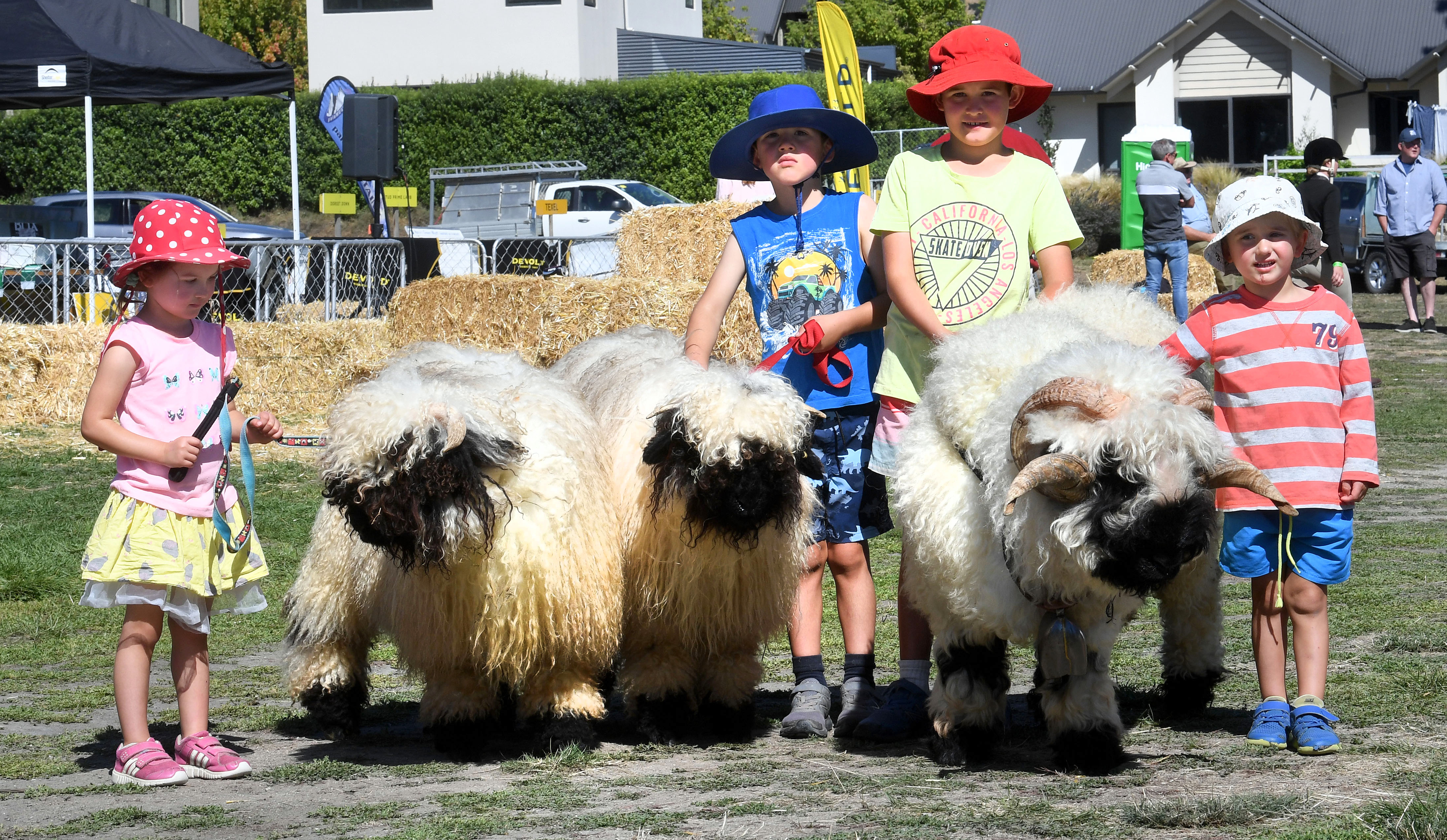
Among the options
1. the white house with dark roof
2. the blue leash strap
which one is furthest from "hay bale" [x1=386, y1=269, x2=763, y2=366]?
the white house with dark roof

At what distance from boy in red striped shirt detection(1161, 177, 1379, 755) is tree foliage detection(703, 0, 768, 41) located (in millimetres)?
53583

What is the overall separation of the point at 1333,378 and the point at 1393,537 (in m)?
4.26

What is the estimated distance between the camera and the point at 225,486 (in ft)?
16.6

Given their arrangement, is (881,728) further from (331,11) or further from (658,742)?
(331,11)

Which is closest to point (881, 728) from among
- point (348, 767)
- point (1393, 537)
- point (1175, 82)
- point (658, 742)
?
point (658, 742)

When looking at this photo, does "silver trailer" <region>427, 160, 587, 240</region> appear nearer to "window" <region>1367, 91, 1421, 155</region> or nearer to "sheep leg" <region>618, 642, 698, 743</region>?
"window" <region>1367, 91, 1421, 155</region>

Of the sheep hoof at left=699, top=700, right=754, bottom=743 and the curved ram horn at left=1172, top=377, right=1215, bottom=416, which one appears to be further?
the sheep hoof at left=699, top=700, right=754, bottom=743

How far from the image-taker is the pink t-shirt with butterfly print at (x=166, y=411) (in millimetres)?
4848

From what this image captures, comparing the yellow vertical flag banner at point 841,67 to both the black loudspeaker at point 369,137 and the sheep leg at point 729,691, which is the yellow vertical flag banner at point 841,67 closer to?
the black loudspeaker at point 369,137

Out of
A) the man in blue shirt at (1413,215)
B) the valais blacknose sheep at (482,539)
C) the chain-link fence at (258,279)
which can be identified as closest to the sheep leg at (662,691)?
the valais blacknose sheep at (482,539)

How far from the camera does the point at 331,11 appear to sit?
4225 centimetres

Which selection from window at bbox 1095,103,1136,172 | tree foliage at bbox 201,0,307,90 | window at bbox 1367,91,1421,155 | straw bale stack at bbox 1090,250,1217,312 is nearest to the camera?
straw bale stack at bbox 1090,250,1217,312

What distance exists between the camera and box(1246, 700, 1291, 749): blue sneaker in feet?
15.6

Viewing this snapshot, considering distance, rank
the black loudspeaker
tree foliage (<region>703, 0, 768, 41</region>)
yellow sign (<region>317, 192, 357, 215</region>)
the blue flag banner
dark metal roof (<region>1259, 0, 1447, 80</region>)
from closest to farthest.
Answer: the black loudspeaker
yellow sign (<region>317, 192, 357, 215</region>)
the blue flag banner
dark metal roof (<region>1259, 0, 1447, 80</region>)
tree foliage (<region>703, 0, 768, 41</region>)
